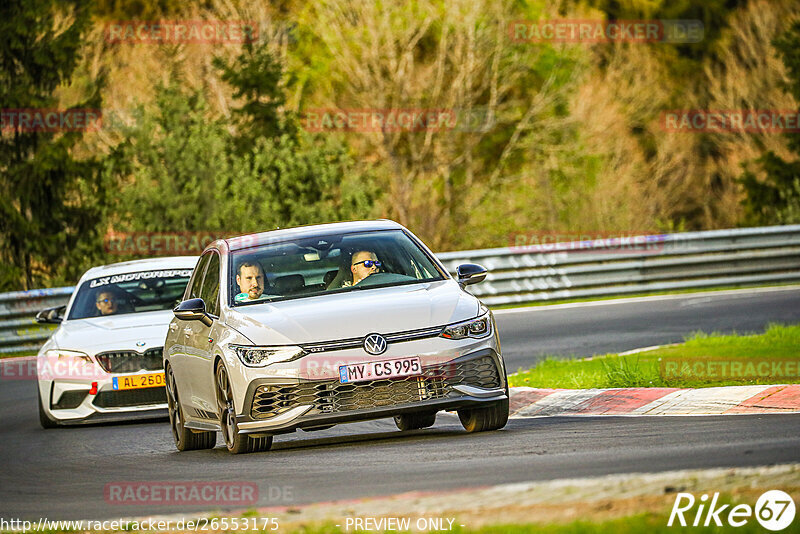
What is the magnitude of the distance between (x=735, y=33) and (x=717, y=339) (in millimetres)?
46309

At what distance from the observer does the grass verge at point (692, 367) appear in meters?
11.9

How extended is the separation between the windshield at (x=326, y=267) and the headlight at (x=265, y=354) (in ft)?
2.58

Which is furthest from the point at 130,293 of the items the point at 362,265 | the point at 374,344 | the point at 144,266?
the point at 374,344

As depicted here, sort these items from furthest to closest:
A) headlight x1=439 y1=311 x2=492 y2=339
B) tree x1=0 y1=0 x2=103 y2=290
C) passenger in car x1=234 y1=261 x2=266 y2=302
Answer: tree x1=0 y1=0 x2=103 y2=290
passenger in car x1=234 y1=261 x2=266 y2=302
headlight x1=439 y1=311 x2=492 y2=339

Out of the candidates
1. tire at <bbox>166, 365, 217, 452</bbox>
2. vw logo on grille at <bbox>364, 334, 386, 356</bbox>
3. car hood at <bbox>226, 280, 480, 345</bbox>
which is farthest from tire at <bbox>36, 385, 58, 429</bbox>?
vw logo on grille at <bbox>364, 334, 386, 356</bbox>

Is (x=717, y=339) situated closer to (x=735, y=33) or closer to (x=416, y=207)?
(x=416, y=207)

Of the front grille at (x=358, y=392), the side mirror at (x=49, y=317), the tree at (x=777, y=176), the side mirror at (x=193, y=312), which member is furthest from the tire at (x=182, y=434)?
the tree at (x=777, y=176)

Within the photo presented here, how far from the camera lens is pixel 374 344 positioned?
370 inches

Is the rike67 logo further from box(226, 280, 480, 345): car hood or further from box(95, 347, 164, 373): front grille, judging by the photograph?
box(95, 347, 164, 373): front grille

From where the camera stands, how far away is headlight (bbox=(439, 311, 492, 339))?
9625mm

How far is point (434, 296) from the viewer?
32.7 feet

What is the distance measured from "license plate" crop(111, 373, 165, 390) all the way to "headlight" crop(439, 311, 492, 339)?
16.3 ft

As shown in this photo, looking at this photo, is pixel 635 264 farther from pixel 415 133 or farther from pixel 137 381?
pixel 415 133

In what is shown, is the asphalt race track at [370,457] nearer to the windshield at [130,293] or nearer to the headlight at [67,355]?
the headlight at [67,355]
